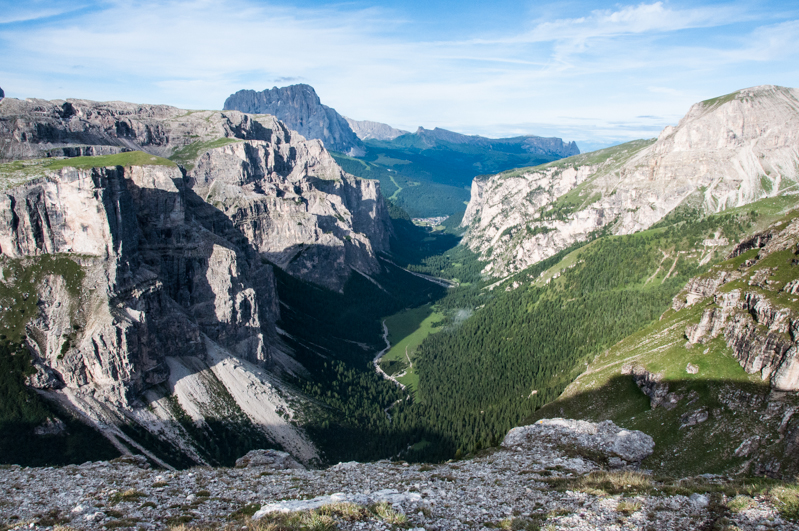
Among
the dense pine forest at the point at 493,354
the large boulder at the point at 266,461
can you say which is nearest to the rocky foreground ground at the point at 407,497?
the large boulder at the point at 266,461

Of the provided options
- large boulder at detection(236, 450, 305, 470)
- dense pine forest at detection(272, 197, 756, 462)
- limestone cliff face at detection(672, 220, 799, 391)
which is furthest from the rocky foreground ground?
dense pine forest at detection(272, 197, 756, 462)

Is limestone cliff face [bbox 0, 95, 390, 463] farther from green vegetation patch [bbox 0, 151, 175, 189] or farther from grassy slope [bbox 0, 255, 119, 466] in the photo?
grassy slope [bbox 0, 255, 119, 466]

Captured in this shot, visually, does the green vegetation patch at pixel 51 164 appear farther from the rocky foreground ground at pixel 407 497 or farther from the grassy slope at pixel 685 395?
the grassy slope at pixel 685 395

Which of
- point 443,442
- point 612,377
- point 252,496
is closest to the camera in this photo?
point 252,496

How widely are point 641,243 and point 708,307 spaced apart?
400 feet

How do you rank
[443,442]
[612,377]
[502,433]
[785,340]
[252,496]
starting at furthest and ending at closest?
[443,442] < [502,433] < [612,377] < [785,340] < [252,496]

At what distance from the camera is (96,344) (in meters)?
95.9

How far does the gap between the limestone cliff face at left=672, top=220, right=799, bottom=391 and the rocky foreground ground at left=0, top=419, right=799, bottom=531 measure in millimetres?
27164

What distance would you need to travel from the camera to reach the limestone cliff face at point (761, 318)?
60406mm

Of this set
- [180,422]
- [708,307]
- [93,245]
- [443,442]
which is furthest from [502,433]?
[93,245]

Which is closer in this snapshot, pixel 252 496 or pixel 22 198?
pixel 252 496

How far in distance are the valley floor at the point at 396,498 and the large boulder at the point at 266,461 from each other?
6551 millimetres

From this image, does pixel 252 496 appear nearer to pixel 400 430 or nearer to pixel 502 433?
pixel 502 433

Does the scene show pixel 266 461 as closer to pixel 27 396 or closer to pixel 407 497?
pixel 407 497
